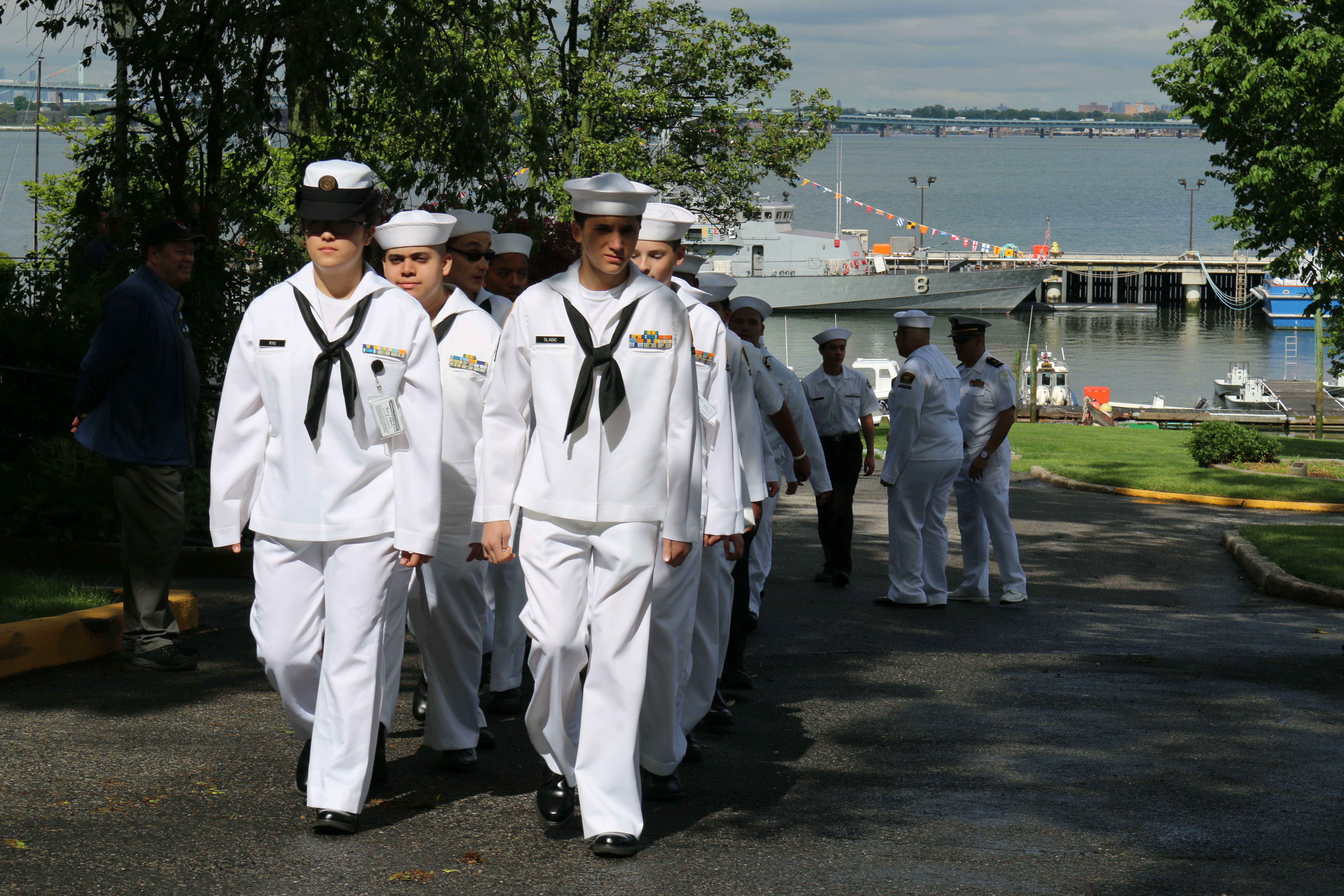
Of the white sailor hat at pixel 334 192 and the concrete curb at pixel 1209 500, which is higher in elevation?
the white sailor hat at pixel 334 192

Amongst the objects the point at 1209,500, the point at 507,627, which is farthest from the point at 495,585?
the point at 1209,500

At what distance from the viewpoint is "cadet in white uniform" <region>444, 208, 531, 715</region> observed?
6.46m

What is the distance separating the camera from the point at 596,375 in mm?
4730

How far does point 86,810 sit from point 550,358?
2234 millimetres

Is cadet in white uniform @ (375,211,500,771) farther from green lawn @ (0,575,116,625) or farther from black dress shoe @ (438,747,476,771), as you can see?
green lawn @ (0,575,116,625)

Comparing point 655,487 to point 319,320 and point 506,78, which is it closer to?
point 319,320

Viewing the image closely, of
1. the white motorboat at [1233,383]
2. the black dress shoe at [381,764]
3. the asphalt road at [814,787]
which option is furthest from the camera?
the white motorboat at [1233,383]

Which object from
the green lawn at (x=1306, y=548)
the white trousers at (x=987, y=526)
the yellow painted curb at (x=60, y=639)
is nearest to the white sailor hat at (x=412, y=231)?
the yellow painted curb at (x=60, y=639)

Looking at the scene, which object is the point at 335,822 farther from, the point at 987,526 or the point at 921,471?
the point at 987,526

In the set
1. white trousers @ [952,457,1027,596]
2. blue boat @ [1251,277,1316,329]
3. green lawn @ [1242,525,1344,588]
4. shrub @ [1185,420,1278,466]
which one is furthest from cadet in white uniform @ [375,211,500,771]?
blue boat @ [1251,277,1316,329]

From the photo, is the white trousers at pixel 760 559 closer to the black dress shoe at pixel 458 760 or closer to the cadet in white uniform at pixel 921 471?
the cadet in white uniform at pixel 921 471

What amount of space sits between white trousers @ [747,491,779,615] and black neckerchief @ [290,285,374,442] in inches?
188

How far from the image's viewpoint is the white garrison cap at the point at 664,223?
5.83 m

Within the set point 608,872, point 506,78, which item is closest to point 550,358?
point 608,872
